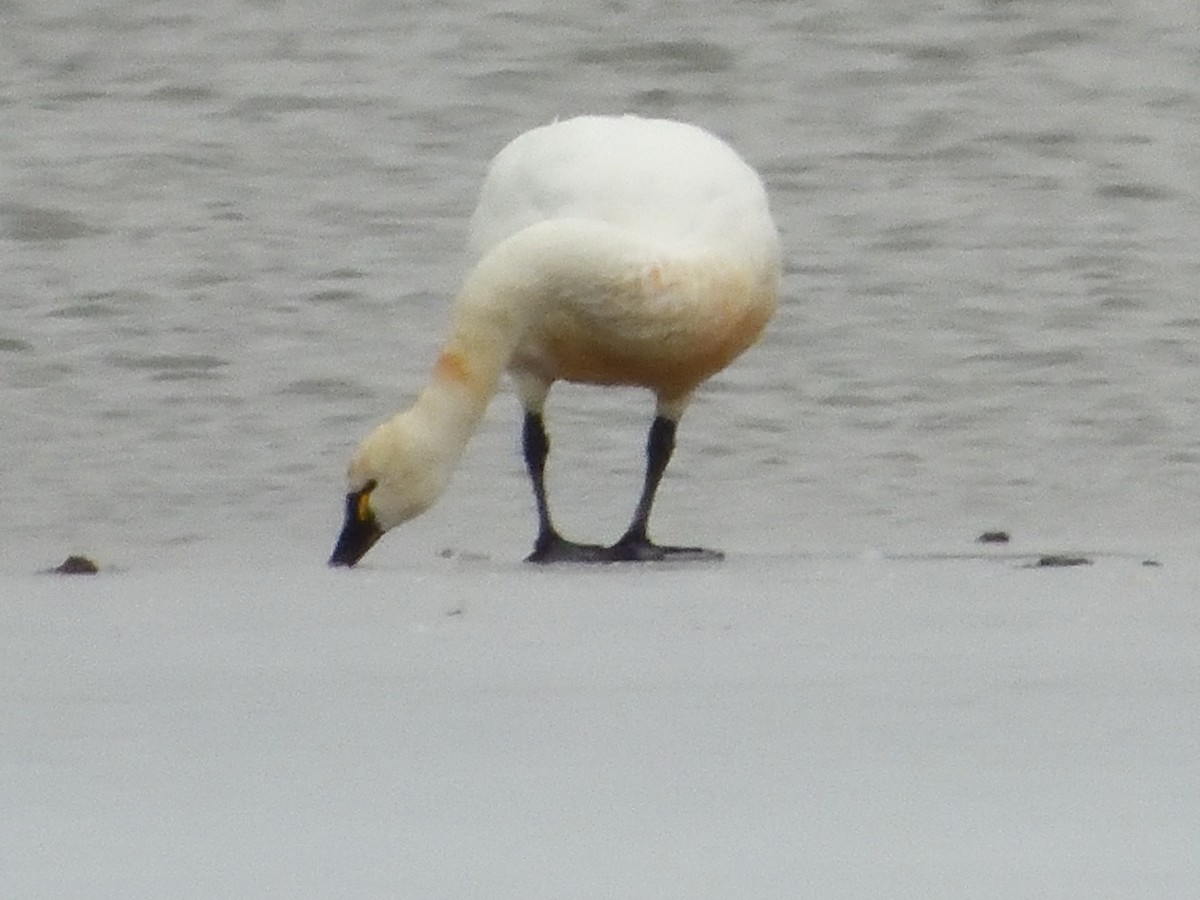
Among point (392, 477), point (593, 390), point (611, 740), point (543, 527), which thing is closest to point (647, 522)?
point (543, 527)

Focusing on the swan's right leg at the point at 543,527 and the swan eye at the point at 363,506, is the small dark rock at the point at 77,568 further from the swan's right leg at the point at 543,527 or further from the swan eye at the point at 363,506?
the swan's right leg at the point at 543,527

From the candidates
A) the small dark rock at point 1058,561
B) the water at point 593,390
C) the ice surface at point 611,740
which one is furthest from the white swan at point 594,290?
the ice surface at point 611,740

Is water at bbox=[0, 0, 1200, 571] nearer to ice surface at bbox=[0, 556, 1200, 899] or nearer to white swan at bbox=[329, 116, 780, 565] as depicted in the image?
white swan at bbox=[329, 116, 780, 565]

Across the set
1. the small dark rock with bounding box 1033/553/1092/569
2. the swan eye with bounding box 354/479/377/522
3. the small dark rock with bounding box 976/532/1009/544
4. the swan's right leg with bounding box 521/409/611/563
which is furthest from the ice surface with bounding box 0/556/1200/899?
the small dark rock with bounding box 976/532/1009/544

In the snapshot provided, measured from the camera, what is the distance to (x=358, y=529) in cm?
829

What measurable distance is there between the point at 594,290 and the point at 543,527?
49cm

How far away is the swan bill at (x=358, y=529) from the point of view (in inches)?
324

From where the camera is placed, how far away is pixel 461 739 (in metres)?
5.12

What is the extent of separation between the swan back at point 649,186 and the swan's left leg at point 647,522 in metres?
0.50

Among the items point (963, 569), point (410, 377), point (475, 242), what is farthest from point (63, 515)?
→ point (963, 569)

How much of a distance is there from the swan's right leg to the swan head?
0.23 m

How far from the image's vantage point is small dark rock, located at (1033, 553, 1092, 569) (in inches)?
285

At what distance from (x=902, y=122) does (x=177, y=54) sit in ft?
8.41

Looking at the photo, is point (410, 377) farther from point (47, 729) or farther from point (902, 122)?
point (47, 729)
